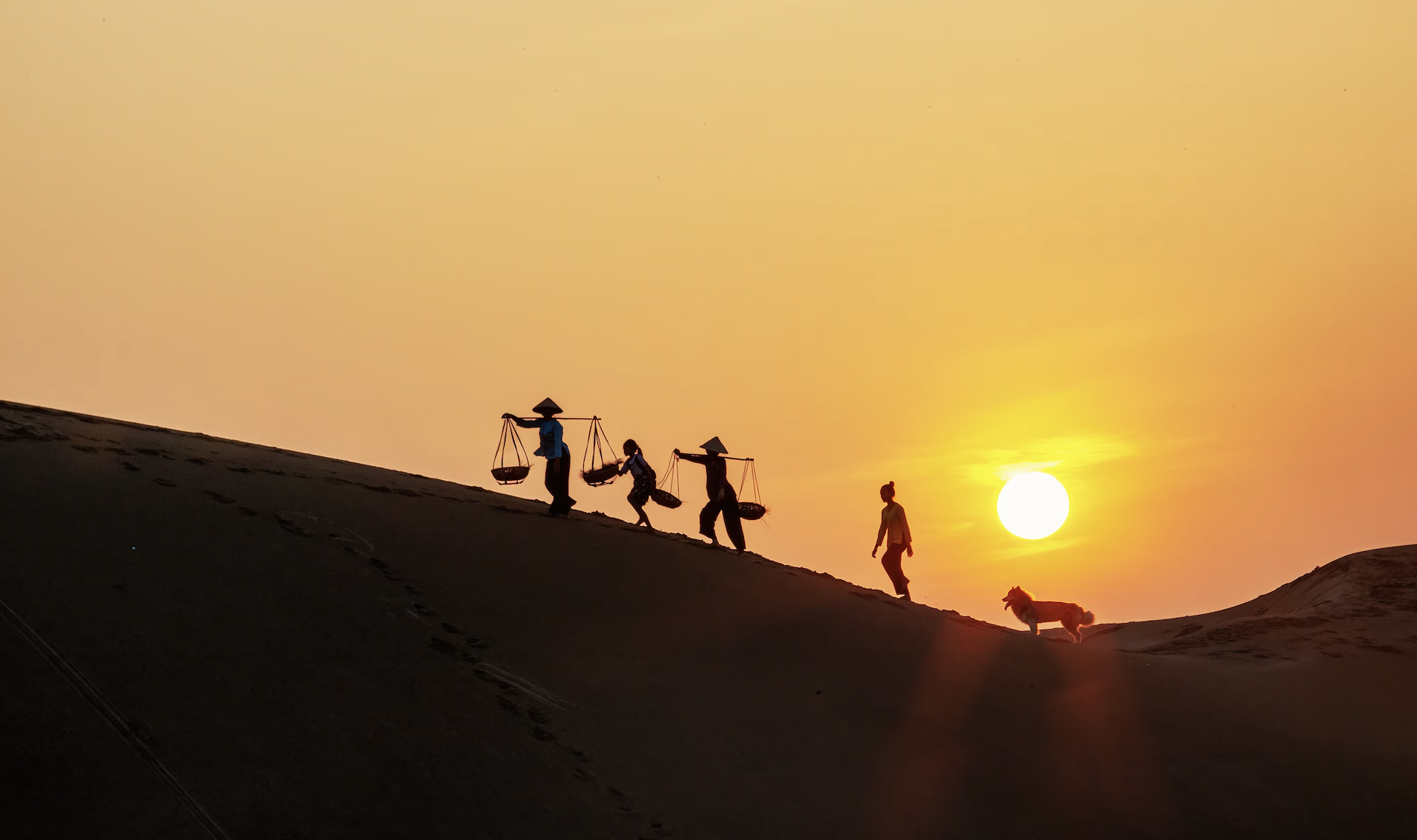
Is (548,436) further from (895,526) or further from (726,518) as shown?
(895,526)

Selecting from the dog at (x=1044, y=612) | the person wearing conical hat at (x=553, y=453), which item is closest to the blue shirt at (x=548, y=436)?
the person wearing conical hat at (x=553, y=453)

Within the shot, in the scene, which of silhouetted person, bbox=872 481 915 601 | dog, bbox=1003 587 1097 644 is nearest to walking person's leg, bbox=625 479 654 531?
silhouetted person, bbox=872 481 915 601

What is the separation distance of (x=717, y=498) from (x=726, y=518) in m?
0.46

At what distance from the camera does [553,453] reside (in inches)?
689

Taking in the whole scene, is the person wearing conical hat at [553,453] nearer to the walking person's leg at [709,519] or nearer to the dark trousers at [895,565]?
the walking person's leg at [709,519]

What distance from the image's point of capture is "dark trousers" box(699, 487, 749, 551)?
19.5 meters

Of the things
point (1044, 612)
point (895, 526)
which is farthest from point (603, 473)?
point (1044, 612)

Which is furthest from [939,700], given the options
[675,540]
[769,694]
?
[675,540]

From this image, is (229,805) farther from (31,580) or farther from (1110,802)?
(1110,802)

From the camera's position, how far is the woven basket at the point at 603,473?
19.0 m

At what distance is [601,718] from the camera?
39.8ft

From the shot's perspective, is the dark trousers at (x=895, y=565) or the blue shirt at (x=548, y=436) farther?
the dark trousers at (x=895, y=565)

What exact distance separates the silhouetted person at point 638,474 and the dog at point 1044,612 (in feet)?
24.9

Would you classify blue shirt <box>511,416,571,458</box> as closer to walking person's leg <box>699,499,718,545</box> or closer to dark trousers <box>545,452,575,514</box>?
dark trousers <box>545,452,575,514</box>
